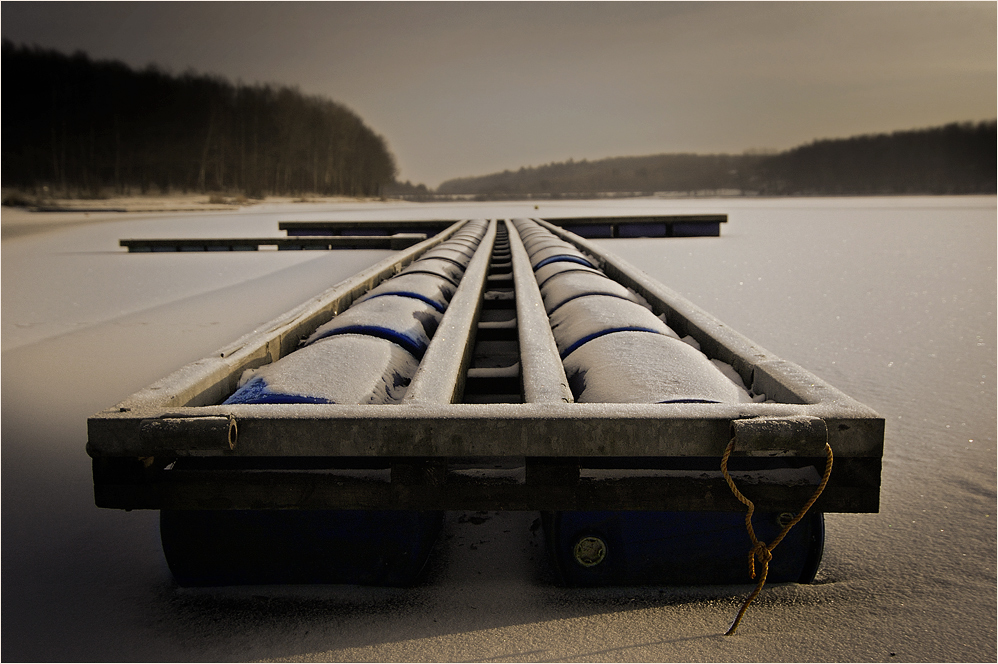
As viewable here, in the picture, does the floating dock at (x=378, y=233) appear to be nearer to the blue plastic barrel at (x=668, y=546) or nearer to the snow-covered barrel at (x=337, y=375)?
the snow-covered barrel at (x=337, y=375)

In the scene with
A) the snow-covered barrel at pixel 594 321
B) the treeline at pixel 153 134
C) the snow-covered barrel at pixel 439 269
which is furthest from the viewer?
the treeline at pixel 153 134

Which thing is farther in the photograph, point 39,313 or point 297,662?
point 39,313

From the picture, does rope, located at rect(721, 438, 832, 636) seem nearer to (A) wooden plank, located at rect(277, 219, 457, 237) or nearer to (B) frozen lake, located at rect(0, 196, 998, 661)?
(B) frozen lake, located at rect(0, 196, 998, 661)

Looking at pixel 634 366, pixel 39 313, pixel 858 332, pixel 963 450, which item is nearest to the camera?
pixel 634 366

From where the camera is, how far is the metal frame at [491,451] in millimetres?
1564

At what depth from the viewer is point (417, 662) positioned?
162cm

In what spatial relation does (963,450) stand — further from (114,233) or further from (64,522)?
(114,233)

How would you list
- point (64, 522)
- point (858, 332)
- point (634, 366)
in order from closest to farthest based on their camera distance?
1. point (634, 366)
2. point (64, 522)
3. point (858, 332)

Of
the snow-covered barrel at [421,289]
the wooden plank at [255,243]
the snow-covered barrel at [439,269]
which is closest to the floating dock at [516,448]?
the snow-covered barrel at [421,289]

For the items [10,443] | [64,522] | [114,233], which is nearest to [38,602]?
[64,522]

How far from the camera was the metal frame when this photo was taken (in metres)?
1.56

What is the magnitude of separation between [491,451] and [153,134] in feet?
252

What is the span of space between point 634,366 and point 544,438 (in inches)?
27.5

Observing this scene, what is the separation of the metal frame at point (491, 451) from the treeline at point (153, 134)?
2227 inches
